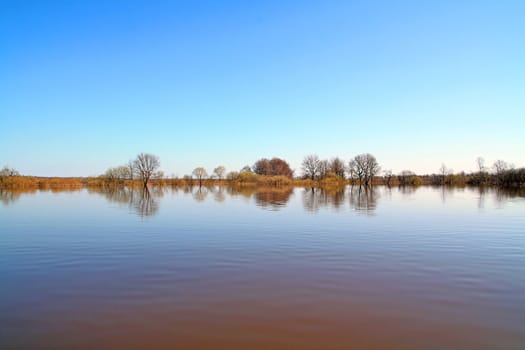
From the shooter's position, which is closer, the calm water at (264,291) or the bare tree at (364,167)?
the calm water at (264,291)

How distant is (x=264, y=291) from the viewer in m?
6.02

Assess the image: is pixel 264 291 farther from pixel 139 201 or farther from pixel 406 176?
pixel 406 176

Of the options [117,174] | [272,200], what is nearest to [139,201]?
[272,200]

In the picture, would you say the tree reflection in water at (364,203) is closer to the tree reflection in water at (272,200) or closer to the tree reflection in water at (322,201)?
the tree reflection in water at (322,201)

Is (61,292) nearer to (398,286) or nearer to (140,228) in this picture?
(398,286)

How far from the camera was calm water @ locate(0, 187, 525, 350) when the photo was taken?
424cm

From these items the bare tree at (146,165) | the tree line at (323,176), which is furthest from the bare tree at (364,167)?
the bare tree at (146,165)

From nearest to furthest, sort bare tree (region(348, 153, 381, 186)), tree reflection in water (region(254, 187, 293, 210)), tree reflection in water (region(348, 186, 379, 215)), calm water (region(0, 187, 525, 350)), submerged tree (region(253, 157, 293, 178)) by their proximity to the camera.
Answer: calm water (region(0, 187, 525, 350)) < tree reflection in water (region(348, 186, 379, 215)) < tree reflection in water (region(254, 187, 293, 210)) < bare tree (region(348, 153, 381, 186)) < submerged tree (region(253, 157, 293, 178))

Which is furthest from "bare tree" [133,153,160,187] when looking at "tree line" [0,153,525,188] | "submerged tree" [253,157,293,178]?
"submerged tree" [253,157,293,178]

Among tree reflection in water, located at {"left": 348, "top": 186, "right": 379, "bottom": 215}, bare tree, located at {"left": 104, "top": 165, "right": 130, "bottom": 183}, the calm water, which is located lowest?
the calm water

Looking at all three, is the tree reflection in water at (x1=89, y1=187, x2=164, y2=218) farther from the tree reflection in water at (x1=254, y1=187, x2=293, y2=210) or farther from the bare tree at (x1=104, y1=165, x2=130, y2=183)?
the bare tree at (x1=104, y1=165, x2=130, y2=183)

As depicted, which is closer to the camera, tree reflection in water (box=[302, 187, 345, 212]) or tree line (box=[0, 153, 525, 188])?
tree reflection in water (box=[302, 187, 345, 212])

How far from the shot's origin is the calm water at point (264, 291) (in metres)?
4.24

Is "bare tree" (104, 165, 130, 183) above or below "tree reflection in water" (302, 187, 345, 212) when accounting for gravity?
above
